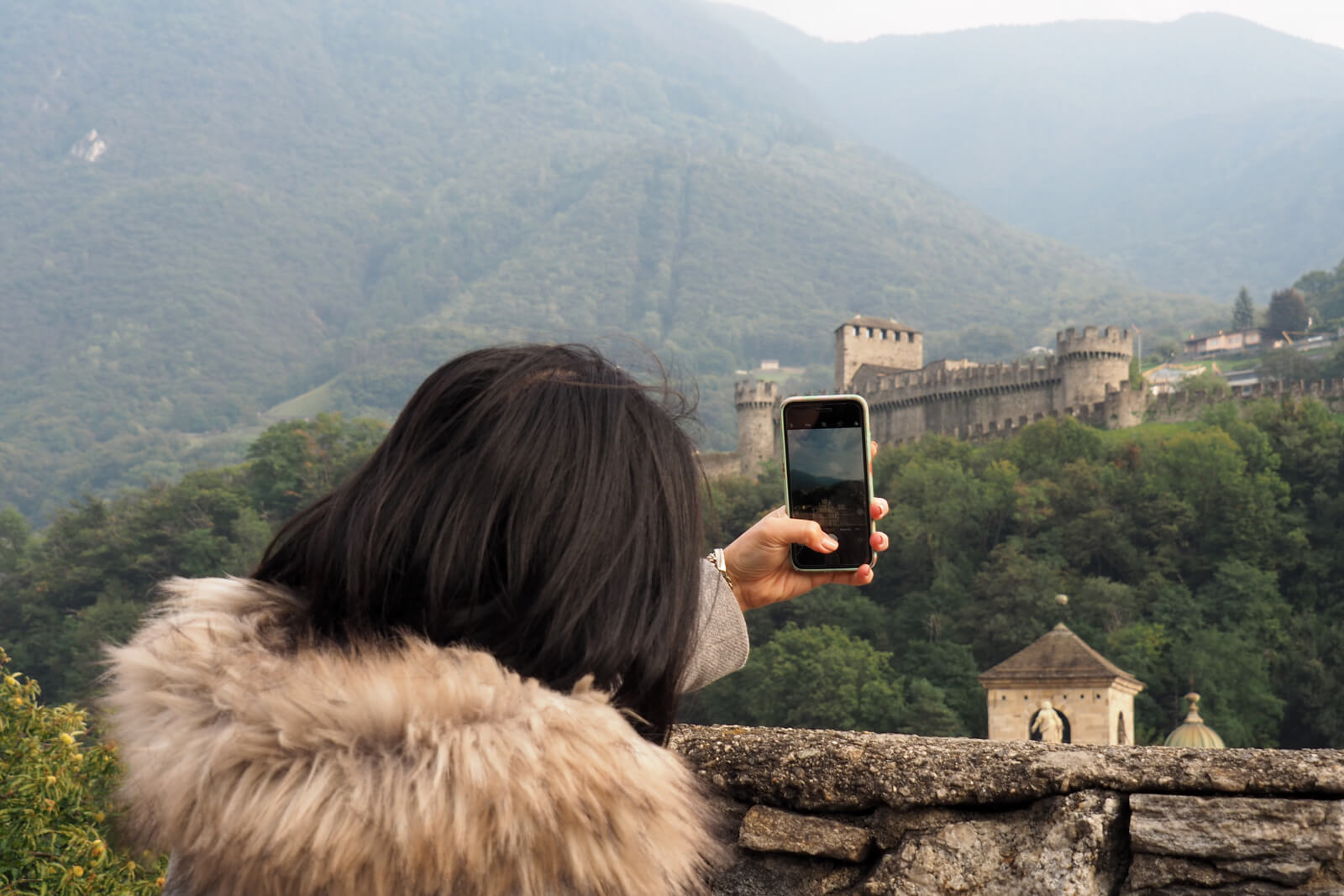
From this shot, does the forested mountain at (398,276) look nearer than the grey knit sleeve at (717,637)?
No

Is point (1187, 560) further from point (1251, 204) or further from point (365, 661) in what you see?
point (1251, 204)

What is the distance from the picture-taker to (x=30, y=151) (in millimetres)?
192250

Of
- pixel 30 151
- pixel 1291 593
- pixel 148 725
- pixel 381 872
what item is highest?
pixel 30 151

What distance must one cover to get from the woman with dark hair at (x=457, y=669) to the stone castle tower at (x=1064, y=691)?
24925mm

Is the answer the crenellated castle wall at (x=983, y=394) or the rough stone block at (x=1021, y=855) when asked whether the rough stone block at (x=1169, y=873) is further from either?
the crenellated castle wall at (x=983, y=394)

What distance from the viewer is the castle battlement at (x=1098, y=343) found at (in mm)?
57281

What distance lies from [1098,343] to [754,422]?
16.6 m

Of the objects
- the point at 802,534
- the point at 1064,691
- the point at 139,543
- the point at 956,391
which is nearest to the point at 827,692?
the point at 1064,691

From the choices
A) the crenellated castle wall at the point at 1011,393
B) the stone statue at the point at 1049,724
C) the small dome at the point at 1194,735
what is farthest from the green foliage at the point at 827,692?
the crenellated castle wall at the point at 1011,393

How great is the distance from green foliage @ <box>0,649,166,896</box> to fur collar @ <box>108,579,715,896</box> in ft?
16.9

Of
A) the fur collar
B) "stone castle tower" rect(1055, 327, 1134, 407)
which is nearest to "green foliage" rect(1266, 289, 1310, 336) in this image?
"stone castle tower" rect(1055, 327, 1134, 407)

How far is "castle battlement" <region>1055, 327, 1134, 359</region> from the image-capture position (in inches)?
2255

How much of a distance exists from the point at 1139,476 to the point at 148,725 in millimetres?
52534

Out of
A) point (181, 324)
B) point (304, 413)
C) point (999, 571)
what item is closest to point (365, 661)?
point (999, 571)
